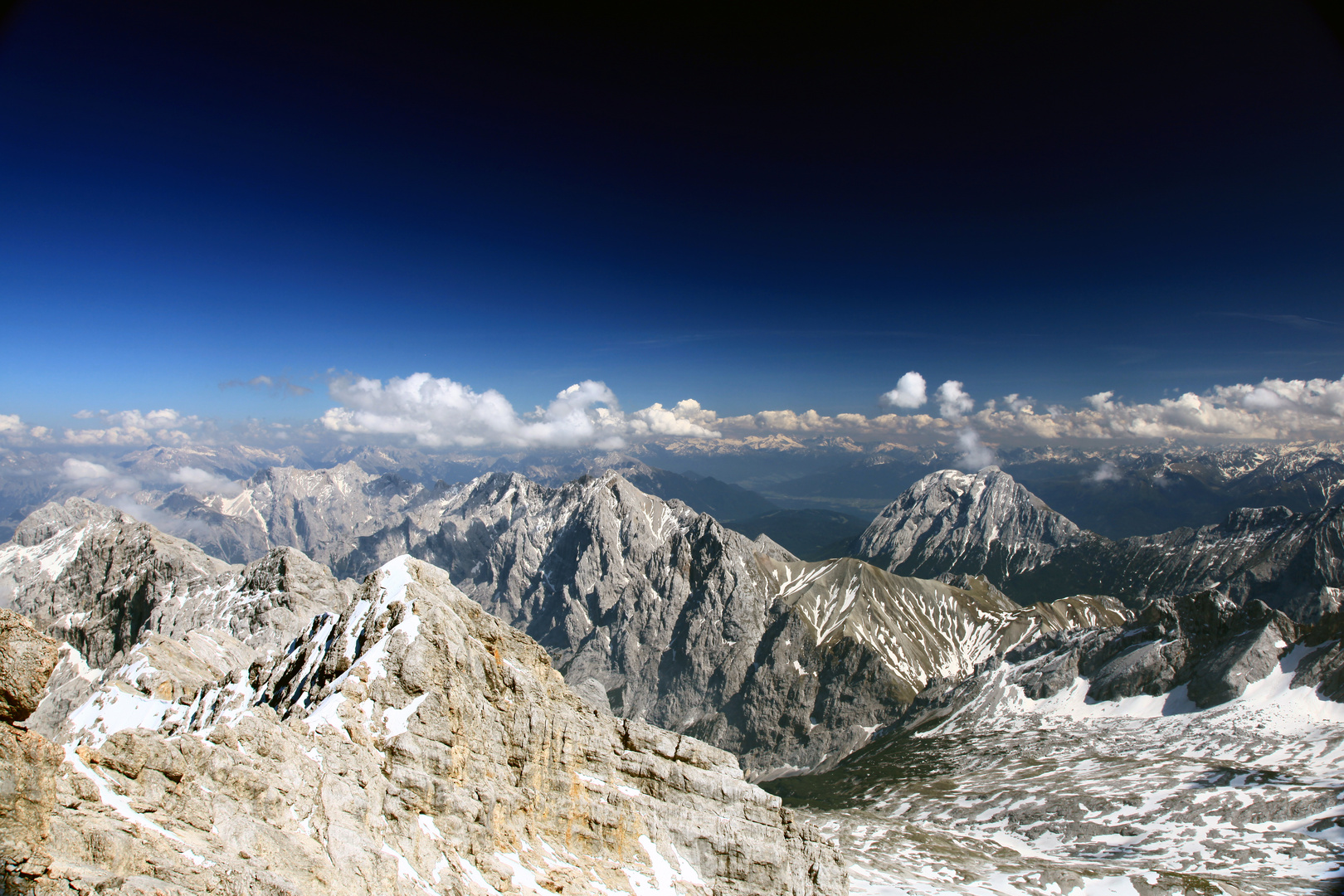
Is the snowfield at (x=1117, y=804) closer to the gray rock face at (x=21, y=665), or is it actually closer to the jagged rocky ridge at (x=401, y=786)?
the jagged rocky ridge at (x=401, y=786)

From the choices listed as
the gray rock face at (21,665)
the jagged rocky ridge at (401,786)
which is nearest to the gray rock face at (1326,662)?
the jagged rocky ridge at (401,786)

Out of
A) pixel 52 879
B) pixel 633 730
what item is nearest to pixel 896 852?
pixel 633 730

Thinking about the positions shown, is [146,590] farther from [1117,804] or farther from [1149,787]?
[1149,787]

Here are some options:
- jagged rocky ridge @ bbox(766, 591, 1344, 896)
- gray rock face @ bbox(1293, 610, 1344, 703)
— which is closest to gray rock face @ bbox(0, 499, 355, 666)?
jagged rocky ridge @ bbox(766, 591, 1344, 896)

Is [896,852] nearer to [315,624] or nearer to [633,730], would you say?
[633,730]

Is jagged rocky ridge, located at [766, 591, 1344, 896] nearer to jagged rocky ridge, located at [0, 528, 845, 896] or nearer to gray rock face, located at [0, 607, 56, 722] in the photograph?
jagged rocky ridge, located at [0, 528, 845, 896]
